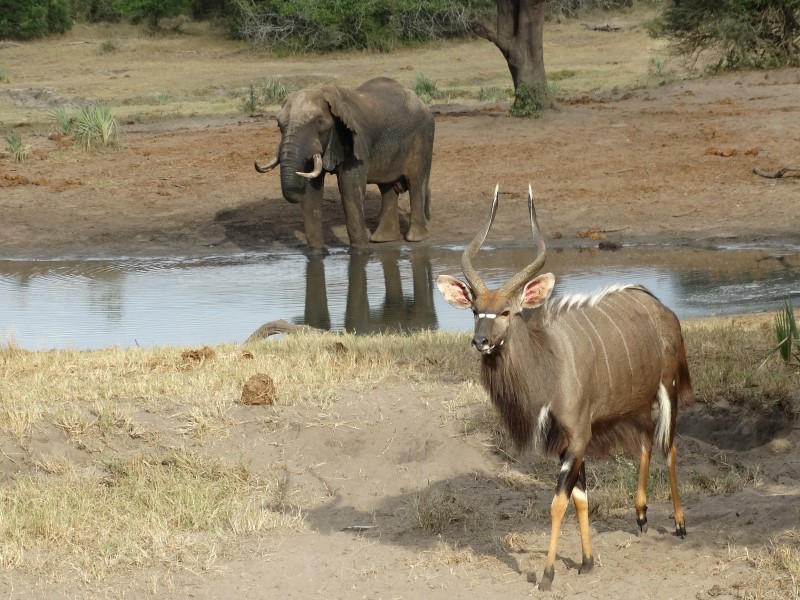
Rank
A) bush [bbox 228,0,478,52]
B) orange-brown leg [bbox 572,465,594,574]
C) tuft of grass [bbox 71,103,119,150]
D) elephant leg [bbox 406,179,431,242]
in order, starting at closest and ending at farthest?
orange-brown leg [bbox 572,465,594,574] < elephant leg [bbox 406,179,431,242] < tuft of grass [bbox 71,103,119,150] < bush [bbox 228,0,478,52]

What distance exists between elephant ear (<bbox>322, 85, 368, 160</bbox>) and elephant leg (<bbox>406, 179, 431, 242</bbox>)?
1.32 metres

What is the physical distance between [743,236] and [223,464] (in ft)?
34.3

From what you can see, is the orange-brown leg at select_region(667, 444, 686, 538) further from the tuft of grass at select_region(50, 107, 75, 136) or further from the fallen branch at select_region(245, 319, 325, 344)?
the tuft of grass at select_region(50, 107, 75, 136)

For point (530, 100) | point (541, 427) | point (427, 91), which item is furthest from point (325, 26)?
point (541, 427)

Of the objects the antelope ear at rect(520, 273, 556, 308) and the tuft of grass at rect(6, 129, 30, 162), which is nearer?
the antelope ear at rect(520, 273, 556, 308)

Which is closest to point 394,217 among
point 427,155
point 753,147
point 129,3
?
point 427,155

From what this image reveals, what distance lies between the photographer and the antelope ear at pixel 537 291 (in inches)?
222

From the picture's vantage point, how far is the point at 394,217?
57.9 ft

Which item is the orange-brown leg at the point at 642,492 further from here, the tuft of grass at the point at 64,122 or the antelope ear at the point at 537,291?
the tuft of grass at the point at 64,122

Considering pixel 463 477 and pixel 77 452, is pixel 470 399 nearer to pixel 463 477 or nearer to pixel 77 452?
pixel 463 477

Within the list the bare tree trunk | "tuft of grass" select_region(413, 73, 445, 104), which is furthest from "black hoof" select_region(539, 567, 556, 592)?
"tuft of grass" select_region(413, 73, 445, 104)

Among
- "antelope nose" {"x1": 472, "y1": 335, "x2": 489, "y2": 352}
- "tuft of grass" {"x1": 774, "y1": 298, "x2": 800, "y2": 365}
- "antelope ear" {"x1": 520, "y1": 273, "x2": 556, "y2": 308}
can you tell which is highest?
"antelope ear" {"x1": 520, "y1": 273, "x2": 556, "y2": 308}

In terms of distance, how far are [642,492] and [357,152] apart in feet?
33.8

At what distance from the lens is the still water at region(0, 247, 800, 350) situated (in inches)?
500
